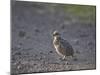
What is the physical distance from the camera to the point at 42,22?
7.88ft

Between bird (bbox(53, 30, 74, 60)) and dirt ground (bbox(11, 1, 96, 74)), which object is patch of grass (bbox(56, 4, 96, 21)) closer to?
dirt ground (bbox(11, 1, 96, 74))

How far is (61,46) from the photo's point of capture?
248 centimetres

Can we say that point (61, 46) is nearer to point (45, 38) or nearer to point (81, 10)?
point (45, 38)

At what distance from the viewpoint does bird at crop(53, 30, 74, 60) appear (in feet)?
8.07

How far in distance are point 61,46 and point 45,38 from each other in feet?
0.82

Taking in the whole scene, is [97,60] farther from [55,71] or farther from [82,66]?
[55,71]

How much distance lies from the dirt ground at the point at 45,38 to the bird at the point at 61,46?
46mm

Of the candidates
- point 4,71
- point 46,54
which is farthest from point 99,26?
point 4,71

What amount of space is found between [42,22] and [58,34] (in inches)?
10.7

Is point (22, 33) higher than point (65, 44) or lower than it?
higher

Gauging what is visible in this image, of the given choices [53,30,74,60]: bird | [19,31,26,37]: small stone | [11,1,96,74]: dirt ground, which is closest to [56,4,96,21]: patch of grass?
[11,1,96,74]: dirt ground

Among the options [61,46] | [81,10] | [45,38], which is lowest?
[61,46]

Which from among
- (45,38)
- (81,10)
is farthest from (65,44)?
(81,10)

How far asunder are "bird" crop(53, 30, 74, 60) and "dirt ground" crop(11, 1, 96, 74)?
0.15ft
